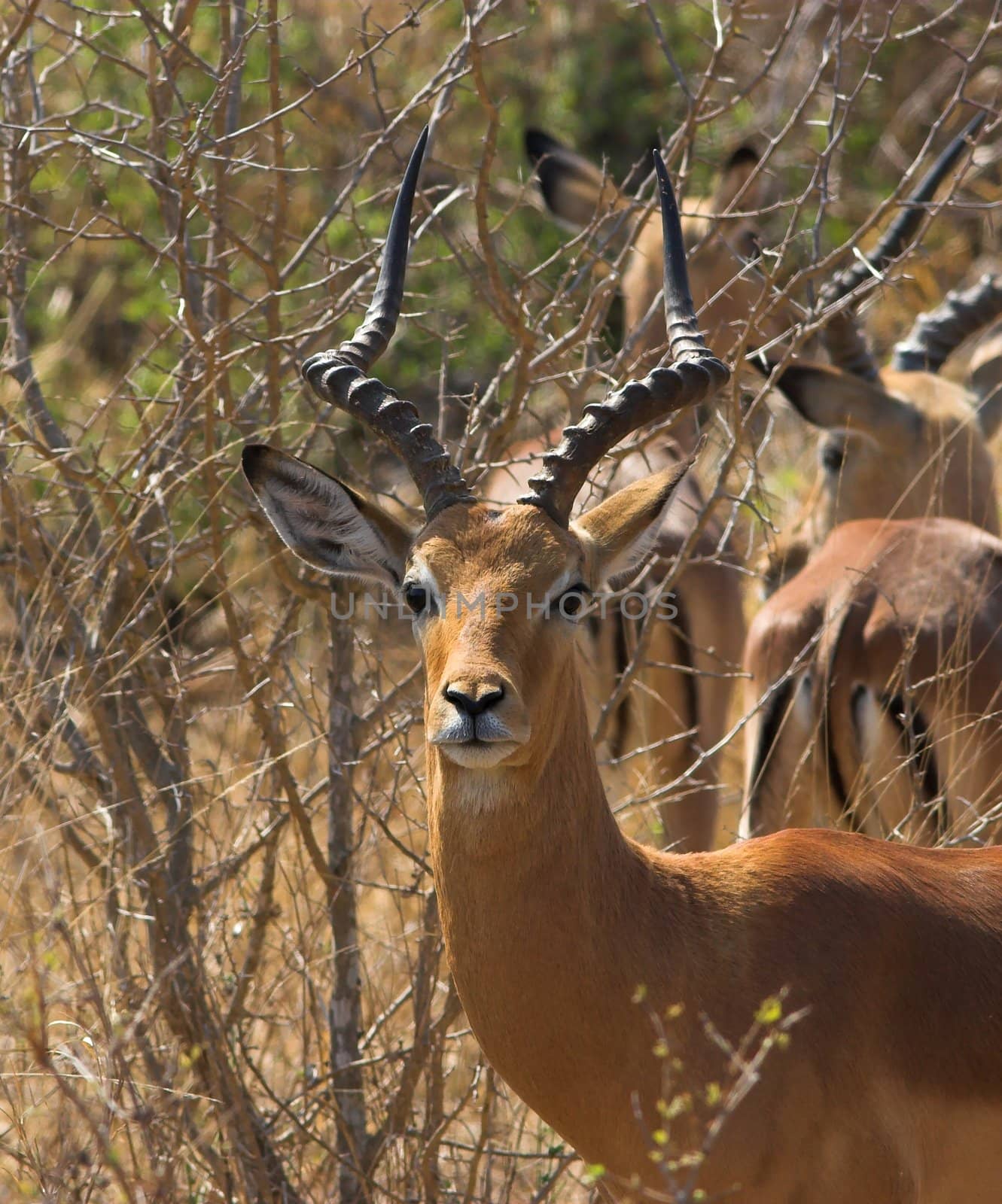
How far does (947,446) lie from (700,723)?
5.30 ft

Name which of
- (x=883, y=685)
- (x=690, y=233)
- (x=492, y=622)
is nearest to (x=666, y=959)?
(x=492, y=622)

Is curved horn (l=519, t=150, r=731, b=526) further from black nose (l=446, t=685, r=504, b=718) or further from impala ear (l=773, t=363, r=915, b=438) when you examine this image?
impala ear (l=773, t=363, r=915, b=438)

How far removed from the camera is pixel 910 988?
3.04 metres


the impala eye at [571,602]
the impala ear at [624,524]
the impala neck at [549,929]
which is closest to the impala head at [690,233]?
the impala ear at [624,524]

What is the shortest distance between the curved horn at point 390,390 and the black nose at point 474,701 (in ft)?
2.09

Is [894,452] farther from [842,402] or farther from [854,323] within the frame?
[854,323]

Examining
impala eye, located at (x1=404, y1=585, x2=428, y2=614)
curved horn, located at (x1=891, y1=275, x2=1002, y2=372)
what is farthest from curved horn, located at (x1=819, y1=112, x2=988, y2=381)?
impala eye, located at (x1=404, y1=585, x2=428, y2=614)

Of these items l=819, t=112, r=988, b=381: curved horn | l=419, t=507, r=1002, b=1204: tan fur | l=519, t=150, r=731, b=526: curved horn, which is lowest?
l=419, t=507, r=1002, b=1204: tan fur

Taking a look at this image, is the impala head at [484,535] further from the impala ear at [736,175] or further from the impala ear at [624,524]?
the impala ear at [736,175]

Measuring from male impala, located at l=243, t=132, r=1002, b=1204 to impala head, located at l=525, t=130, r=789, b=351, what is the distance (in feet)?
10.8

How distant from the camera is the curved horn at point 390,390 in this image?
3307 millimetres

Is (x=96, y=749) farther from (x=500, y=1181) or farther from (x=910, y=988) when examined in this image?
(x=910, y=988)

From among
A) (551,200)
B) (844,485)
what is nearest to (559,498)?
(844,485)

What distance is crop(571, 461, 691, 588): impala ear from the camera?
3.43 metres
